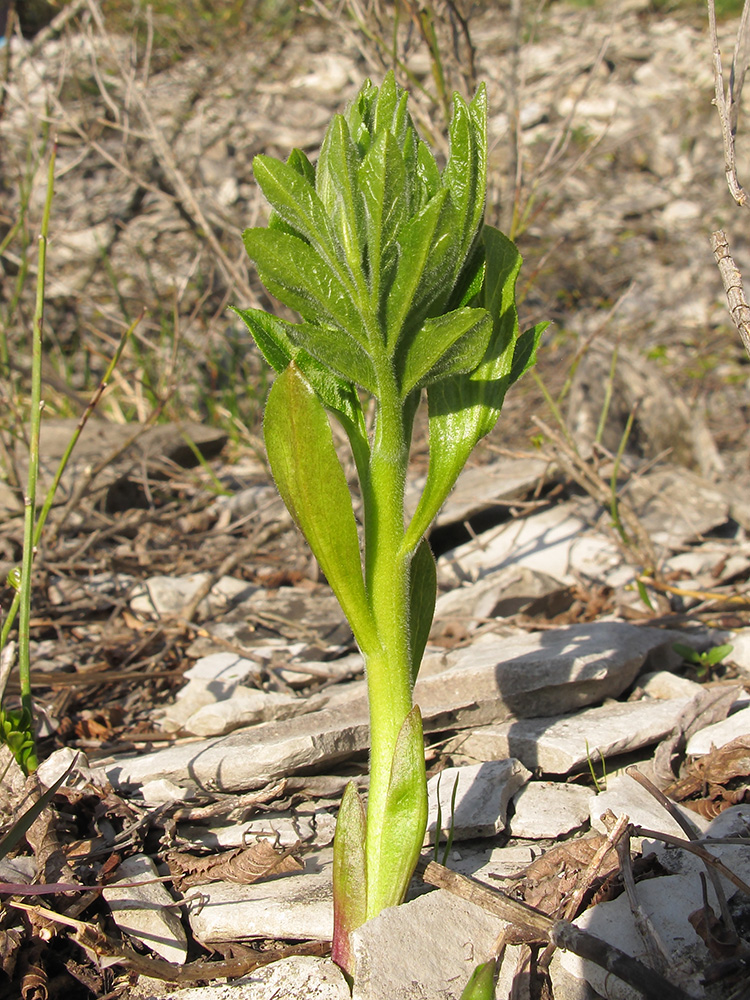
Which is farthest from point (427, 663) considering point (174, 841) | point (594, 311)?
point (594, 311)

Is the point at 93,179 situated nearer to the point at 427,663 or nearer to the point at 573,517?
the point at 573,517

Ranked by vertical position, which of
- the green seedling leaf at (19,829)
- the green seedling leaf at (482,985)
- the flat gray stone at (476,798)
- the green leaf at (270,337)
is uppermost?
the green leaf at (270,337)

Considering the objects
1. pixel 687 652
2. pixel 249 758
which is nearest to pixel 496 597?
pixel 687 652

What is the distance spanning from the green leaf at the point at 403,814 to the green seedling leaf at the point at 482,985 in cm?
19

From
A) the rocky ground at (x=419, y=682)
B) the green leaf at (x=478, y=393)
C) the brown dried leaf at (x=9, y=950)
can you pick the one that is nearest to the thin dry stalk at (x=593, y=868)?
the rocky ground at (x=419, y=682)

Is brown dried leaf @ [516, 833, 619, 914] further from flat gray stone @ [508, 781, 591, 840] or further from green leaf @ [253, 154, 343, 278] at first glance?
green leaf @ [253, 154, 343, 278]

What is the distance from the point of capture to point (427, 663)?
2.31 meters

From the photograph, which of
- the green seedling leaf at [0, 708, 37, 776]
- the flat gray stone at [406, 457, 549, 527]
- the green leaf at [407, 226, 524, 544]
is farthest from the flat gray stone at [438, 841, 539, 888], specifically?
the flat gray stone at [406, 457, 549, 527]

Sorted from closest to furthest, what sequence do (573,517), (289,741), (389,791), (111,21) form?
(389,791)
(289,741)
(573,517)
(111,21)

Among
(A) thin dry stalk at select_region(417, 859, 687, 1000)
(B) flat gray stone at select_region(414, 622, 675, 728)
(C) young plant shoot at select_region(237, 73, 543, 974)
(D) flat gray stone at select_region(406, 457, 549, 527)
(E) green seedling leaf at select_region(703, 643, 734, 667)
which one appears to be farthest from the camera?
(D) flat gray stone at select_region(406, 457, 549, 527)

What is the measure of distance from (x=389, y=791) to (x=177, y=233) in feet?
22.4

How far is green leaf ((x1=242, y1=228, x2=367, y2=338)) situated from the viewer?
49.3 inches

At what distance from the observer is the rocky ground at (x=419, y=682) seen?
1345 millimetres

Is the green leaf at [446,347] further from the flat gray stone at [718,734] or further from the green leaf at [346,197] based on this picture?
the flat gray stone at [718,734]
